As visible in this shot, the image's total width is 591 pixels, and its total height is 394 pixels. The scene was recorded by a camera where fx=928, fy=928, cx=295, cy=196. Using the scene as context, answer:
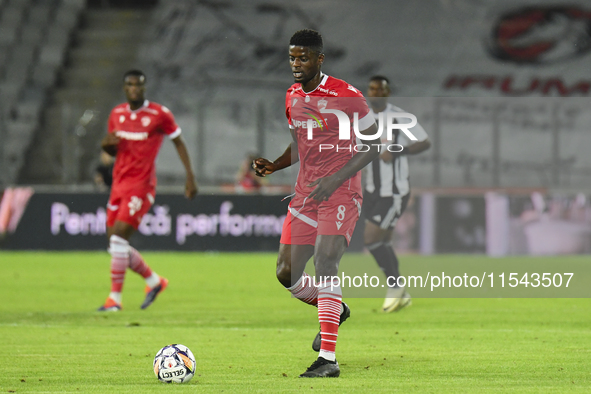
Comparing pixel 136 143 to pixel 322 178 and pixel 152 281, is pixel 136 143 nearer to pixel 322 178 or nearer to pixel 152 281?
pixel 152 281

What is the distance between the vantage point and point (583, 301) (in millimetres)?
9719

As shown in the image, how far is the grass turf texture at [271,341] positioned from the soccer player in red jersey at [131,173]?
473mm

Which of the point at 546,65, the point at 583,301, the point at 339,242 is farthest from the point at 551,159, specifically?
the point at 339,242

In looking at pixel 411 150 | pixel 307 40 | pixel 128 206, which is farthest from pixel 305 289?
pixel 128 206

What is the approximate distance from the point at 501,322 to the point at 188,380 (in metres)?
3.74

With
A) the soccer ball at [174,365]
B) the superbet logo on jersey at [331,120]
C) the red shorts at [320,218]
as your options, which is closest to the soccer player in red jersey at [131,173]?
the red shorts at [320,218]

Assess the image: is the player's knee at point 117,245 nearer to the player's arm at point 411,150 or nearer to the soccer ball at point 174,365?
the player's arm at point 411,150

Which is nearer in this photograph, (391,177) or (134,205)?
(134,205)

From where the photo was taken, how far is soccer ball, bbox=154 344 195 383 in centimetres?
475

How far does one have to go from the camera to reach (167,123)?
29.2 feet

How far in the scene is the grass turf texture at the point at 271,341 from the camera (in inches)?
189

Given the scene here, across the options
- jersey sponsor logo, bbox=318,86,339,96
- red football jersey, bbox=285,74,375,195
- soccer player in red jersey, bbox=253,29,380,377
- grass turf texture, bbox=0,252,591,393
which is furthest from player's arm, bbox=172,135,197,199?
jersey sponsor logo, bbox=318,86,339,96

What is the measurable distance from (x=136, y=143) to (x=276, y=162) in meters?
3.34

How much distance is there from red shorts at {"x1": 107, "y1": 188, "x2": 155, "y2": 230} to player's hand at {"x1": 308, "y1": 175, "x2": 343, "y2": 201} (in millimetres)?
3752
